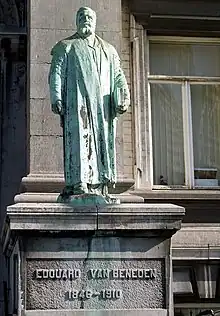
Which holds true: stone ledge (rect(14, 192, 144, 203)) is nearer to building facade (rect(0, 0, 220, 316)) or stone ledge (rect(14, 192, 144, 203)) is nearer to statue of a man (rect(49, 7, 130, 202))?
building facade (rect(0, 0, 220, 316))

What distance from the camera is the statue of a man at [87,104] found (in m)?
9.29

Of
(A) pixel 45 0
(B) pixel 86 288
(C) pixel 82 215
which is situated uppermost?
(A) pixel 45 0

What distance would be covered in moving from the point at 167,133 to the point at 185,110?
1.92ft

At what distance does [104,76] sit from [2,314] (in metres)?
6.31

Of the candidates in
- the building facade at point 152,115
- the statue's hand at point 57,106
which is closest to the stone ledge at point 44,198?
the building facade at point 152,115

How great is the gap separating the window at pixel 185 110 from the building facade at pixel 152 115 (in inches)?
0.7

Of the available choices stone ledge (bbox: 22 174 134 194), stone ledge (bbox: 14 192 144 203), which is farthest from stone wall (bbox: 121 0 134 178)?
stone ledge (bbox: 14 192 144 203)

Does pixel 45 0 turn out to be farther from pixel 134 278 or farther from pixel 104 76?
pixel 134 278

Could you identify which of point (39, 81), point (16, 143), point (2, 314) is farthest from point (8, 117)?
point (2, 314)

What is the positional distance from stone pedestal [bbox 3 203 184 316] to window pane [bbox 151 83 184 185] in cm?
520

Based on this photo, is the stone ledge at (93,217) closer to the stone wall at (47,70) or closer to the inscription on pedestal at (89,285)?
the inscription on pedestal at (89,285)

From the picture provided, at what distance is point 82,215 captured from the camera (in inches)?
352

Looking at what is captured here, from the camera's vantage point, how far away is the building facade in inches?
518

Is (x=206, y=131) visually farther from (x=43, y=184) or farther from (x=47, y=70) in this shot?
(x=43, y=184)
